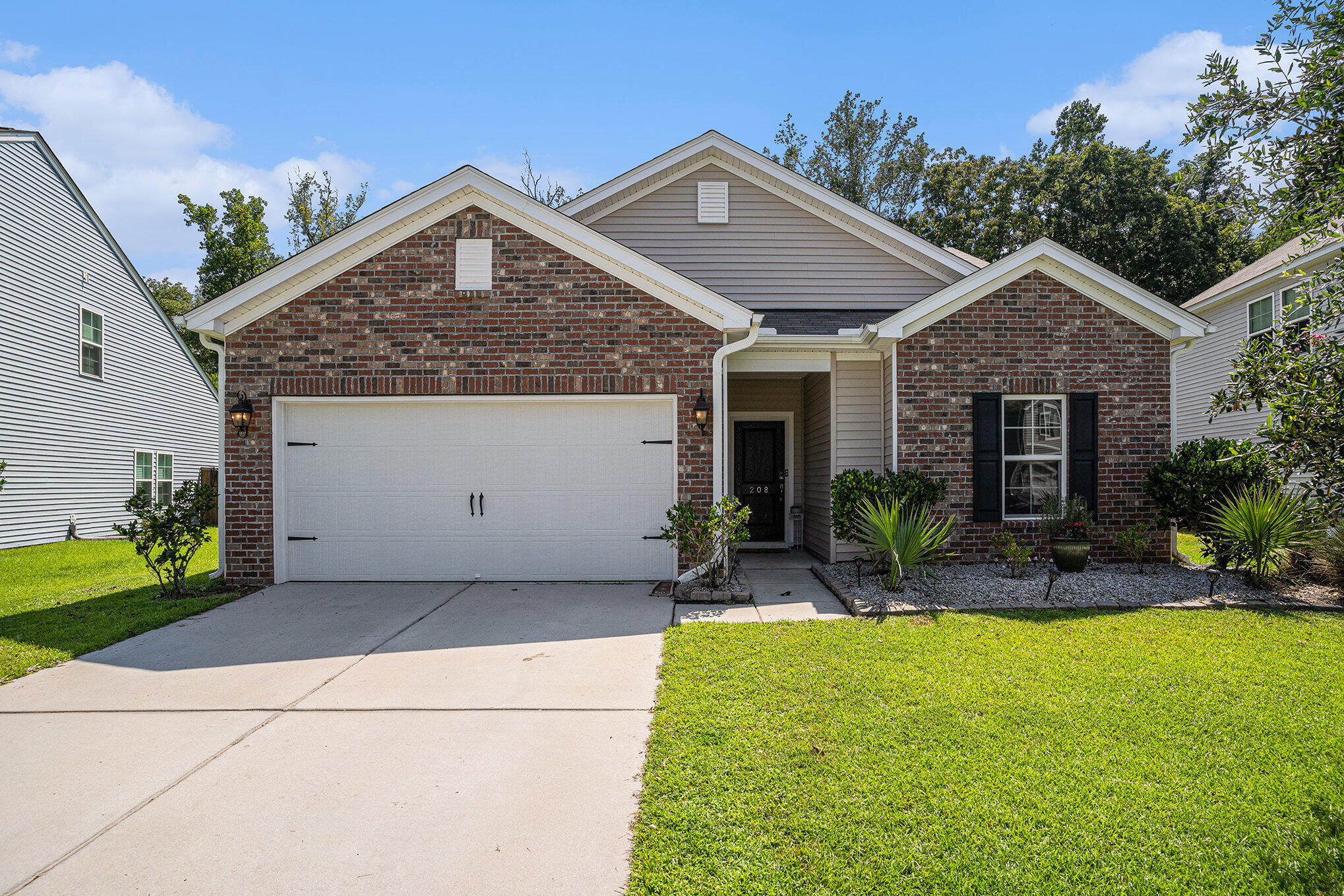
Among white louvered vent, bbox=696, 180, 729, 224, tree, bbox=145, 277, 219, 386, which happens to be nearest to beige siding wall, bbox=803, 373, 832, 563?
white louvered vent, bbox=696, 180, 729, 224

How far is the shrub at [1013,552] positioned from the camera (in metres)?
7.80

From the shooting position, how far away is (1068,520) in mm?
8164

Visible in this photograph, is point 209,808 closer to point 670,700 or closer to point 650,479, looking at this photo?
point 670,700

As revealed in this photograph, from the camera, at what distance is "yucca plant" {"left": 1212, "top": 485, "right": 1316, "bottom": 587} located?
7086mm

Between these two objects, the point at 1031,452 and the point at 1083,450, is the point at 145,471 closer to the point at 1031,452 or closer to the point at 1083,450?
the point at 1031,452

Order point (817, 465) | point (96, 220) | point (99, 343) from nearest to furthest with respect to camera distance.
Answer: point (817, 465)
point (96, 220)
point (99, 343)

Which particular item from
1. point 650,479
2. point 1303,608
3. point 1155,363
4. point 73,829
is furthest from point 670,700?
point 1155,363

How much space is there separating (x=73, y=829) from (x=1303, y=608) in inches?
368

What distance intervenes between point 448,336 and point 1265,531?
9064 mm

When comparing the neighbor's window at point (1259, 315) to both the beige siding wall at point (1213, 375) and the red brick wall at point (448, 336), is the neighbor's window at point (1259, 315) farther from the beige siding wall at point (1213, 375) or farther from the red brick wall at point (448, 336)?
the red brick wall at point (448, 336)

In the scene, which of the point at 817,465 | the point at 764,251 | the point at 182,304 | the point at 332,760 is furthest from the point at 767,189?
the point at 182,304

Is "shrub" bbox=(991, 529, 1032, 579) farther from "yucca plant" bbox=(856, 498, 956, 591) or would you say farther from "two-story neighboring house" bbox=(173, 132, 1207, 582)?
"yucca plant" bbox=(856, 498, 956, 591)

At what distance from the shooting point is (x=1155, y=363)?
866 cm

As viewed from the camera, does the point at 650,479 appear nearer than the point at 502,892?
No
